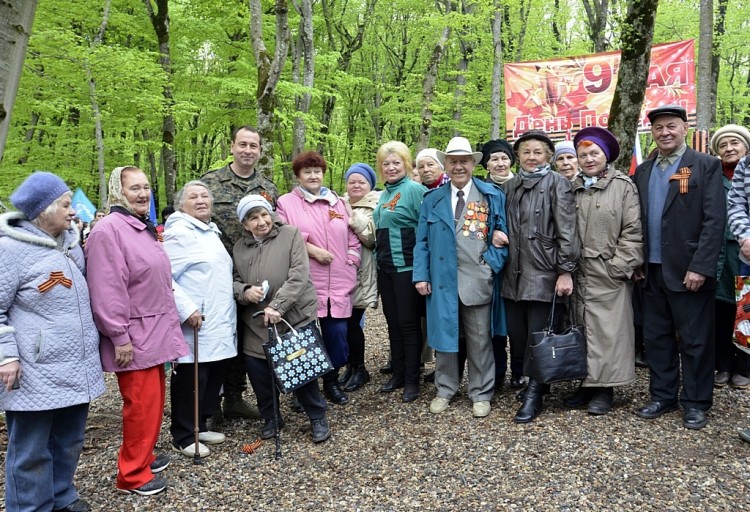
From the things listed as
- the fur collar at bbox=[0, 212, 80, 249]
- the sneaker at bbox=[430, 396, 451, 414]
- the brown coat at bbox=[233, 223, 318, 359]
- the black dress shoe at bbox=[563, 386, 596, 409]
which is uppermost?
the fur collar at bbox=[0, 212, 80, 249]

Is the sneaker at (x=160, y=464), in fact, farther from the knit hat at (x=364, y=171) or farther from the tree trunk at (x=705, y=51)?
the tree trunk at (x=705, y=51)

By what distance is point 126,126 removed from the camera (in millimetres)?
13602

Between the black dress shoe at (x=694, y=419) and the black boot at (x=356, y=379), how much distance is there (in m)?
2.80

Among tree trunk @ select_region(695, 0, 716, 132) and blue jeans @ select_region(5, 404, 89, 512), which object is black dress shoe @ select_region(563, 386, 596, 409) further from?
tree trunk @ select_region(695, 0, 716, 132)

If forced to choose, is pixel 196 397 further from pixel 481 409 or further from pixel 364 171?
pixel 364 171

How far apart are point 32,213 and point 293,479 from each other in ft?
7.42

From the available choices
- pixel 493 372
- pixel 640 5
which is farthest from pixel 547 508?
pixel 640 5

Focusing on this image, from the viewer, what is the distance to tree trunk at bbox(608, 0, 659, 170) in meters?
5.68

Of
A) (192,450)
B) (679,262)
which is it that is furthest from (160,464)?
(679,262)

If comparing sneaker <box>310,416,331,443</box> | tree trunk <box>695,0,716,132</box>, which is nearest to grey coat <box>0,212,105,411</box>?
sneaker <box>310,416,331,443</box>

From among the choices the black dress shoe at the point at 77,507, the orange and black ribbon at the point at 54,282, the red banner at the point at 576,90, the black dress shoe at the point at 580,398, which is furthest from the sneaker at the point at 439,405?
the red banner at the point at 576,90

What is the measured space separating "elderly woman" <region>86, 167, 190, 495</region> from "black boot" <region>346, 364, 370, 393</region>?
2.13 m

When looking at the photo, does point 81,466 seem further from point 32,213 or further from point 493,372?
point 493,372

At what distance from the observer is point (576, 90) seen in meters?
11.7
